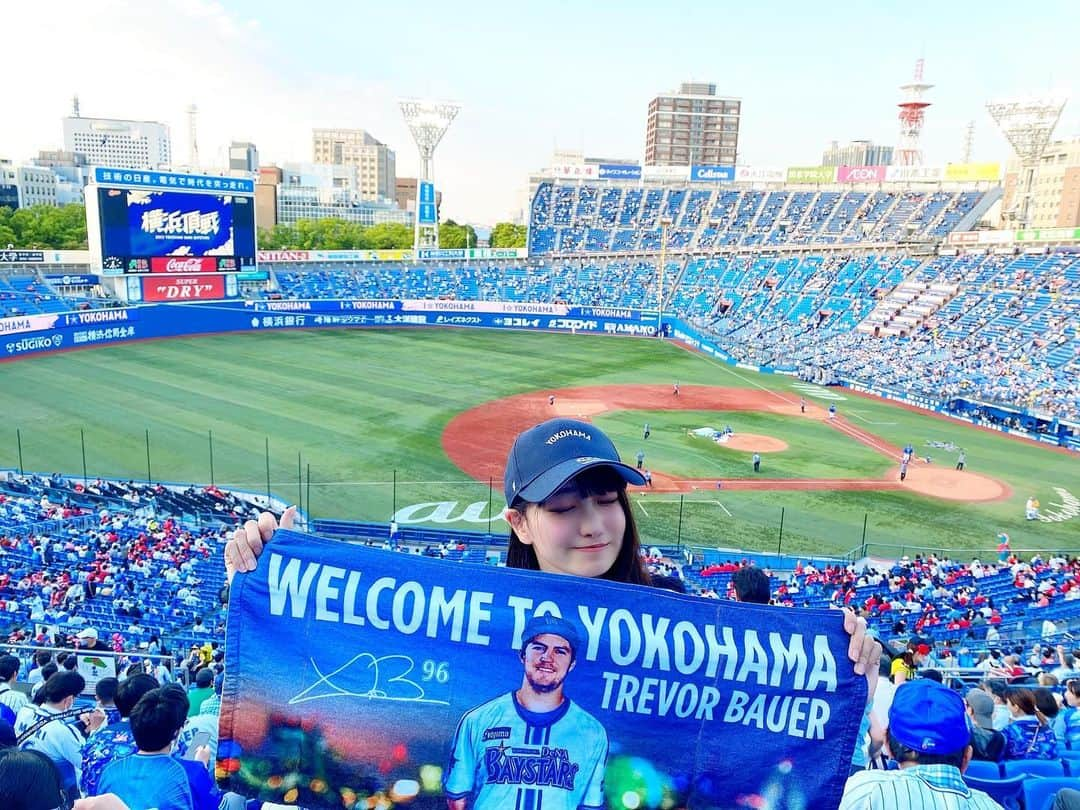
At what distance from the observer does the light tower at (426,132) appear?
82.9 metres

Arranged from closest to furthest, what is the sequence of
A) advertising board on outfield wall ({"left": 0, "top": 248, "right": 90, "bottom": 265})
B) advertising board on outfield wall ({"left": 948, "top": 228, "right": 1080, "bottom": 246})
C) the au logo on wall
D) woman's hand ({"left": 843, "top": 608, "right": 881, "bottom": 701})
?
1. the au logo on wall
2. woman's hand ({"left": 843, "top": 608, "right": 881, "bottom": 701})
3. advertising board on outfield wall ({"left": 948, "top": 228, "right": 1080, "bottom": 246})
4. advertising board on outfield wall ({"left": 0, "top": 248, "right": 90, "bottom": 265})

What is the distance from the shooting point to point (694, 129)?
160 meters

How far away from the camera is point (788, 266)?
74750 millimetres

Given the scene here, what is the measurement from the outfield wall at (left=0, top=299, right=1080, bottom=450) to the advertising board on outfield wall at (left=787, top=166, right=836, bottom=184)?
3451 centimetres

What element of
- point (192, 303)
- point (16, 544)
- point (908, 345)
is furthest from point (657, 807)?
point (192, 303)

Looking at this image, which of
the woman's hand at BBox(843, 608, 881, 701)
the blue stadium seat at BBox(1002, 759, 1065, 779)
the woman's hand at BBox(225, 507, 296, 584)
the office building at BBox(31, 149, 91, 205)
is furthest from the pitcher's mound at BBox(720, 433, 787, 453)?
the office building at BBox(31, 149, 91, 205)

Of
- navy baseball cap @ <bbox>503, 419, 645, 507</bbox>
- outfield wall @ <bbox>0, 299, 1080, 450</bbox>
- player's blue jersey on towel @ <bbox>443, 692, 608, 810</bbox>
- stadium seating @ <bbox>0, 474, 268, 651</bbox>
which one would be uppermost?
navy baseball cap @ <bbox>503, 419, 645, 507</bbox>

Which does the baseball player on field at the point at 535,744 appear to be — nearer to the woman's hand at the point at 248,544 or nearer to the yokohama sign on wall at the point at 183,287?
the woman's hand at the point at 248,544

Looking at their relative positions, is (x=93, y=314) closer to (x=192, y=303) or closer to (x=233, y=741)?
(x=192, y=303)

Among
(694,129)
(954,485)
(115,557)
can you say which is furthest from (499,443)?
(694,129)

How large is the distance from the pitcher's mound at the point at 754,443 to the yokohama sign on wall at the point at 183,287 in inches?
1816

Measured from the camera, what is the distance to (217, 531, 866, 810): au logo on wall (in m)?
3.33

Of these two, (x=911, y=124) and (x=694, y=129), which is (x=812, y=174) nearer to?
(x=911, y=124)

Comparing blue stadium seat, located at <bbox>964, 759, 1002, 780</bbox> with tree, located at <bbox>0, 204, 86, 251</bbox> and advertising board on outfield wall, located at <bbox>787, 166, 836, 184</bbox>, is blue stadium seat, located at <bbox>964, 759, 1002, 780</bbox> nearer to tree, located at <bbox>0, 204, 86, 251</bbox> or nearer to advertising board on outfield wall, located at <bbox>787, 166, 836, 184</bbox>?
advertising board on outfield wall, located at <bbox>787, 166, 836, 184</bbox>
